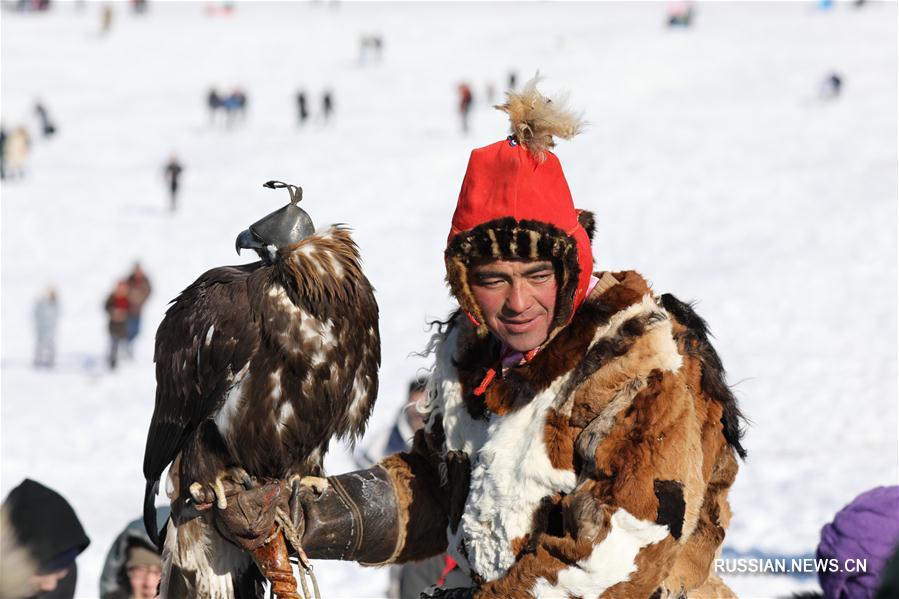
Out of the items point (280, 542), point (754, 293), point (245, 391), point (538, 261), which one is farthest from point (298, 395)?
point (754, 293)

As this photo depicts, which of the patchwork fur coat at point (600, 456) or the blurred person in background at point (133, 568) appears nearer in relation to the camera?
the patchwork fur coat at point (600, 456)

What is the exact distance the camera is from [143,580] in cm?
448

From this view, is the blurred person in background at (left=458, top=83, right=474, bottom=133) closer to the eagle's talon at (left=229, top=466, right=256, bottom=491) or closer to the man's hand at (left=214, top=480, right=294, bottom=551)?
the eagle's talon at (left=229, top=466, right=256, bottom=491)

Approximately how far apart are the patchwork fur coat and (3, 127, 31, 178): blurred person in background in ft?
82.7

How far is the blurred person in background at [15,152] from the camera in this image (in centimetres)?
2614

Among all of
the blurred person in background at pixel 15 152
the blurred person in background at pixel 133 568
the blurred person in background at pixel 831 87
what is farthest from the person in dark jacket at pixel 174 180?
the blurred person in background at pixel 133 568

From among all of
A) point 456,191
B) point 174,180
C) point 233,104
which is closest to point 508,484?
point 456,191

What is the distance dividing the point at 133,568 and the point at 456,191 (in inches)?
735

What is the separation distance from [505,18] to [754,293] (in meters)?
32.5

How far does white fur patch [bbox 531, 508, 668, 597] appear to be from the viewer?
2451 millimetres

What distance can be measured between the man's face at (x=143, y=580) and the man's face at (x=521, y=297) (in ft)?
7.55

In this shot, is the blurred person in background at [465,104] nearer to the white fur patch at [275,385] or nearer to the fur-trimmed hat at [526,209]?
the white fur patch at [275,385]

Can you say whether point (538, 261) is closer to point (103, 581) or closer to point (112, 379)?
point (103, 581)

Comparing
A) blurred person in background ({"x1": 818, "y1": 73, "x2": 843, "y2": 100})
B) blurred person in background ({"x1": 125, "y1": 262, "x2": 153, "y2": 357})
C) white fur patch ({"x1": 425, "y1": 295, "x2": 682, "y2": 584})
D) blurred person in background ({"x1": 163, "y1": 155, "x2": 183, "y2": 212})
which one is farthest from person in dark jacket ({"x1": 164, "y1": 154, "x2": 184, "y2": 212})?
white fur patch ({"x1": 425, "y1": 295, "x2": 682, "y2": 584})
